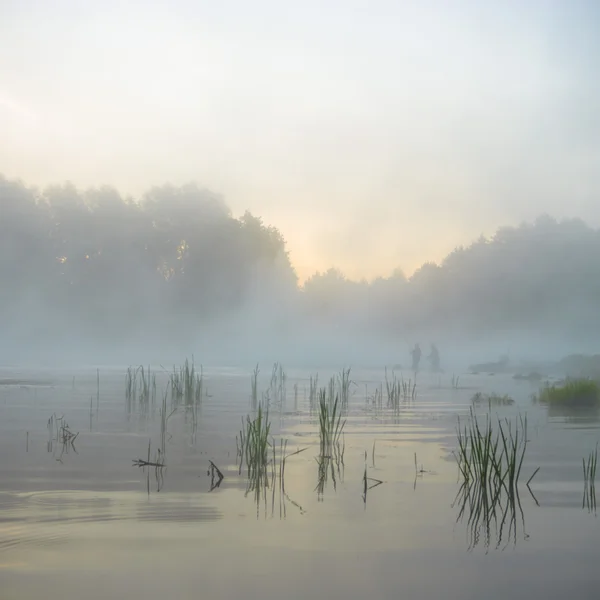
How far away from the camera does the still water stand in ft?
17.8

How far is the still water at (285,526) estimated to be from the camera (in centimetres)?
544

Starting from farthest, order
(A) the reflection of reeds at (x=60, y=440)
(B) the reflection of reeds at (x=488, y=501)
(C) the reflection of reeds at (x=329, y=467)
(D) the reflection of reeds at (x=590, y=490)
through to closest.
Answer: (A) the reflection of reeds at (x=60, y=440), (C) the reflection of reeds at (x=329, y=467), (D) the reflection of reeds at (x=590, y=490), (B) the reflection of reeds at (x=488, y=501)

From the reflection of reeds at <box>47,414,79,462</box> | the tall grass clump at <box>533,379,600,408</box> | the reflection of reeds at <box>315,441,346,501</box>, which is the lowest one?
the reflection of reeds at <box>315,441,346,501</box>

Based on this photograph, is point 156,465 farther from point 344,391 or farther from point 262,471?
point 344,391

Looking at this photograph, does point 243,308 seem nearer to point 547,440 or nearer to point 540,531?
point 547,440

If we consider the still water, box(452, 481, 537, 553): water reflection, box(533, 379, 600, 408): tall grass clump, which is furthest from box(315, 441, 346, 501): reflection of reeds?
box(533, 379, 600, 408): tall grass clump

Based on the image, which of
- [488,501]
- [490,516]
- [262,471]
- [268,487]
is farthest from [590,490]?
[262,471]

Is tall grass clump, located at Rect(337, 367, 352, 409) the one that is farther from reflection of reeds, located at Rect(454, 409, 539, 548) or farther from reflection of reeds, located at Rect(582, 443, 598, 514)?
reflection of reeds, located at Rect(454, 409, 539, 548)

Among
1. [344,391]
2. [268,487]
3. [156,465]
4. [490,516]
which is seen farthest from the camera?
[344,391]

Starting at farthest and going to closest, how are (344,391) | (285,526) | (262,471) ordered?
1. (344,391)
2. (262,471)
3. (285,526)

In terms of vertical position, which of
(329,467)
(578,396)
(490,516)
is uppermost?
(578,396)

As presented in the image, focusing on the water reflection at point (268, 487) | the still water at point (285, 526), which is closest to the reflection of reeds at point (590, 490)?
the still water at point (285, 526)

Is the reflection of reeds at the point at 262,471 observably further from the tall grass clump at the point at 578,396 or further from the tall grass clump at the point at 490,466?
the tall grass clump at the point at 578,396

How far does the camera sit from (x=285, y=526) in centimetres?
698
